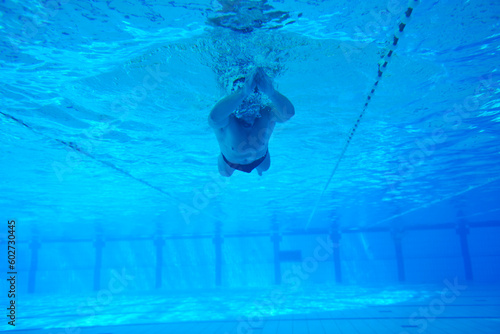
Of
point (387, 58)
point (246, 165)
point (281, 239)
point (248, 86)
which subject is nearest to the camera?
point (248, 86)

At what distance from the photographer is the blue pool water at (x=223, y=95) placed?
17.6 feet

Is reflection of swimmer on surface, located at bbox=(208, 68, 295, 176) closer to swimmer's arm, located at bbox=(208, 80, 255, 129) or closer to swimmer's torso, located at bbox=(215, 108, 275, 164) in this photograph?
swimmer's torso, located at bbox=(215, 108, 275, 164)

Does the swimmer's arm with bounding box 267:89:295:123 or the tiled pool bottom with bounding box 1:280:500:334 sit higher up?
the swimmer's arm with bounding box 267:89:295:123

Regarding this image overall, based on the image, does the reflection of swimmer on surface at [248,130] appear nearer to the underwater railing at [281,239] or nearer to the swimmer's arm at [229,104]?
the swimmer's arm at [229,104]

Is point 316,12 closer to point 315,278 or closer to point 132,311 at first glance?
point 132,311

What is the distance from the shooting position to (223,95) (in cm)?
743

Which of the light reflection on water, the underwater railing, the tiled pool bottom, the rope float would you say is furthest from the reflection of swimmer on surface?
the underwater railing

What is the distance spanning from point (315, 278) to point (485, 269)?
1628 cm

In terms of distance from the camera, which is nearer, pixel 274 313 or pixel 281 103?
pixel 281 103

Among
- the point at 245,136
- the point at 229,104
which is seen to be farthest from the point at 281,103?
the point at 245,136

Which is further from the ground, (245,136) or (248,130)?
(248,130)

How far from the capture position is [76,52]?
600 cm

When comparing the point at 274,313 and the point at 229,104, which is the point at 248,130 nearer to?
the point at 229,104

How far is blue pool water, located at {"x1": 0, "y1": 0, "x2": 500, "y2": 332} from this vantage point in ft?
17.6
